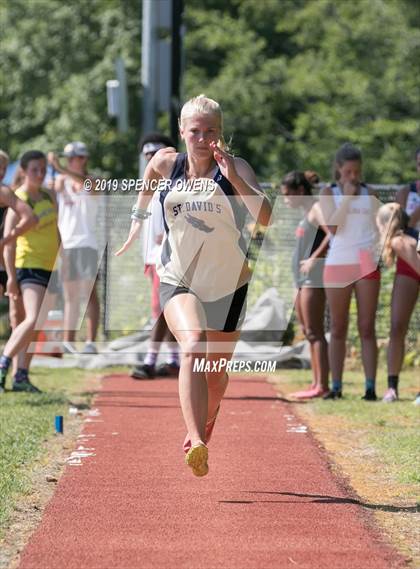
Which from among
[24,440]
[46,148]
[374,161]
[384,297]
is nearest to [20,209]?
[24,440]

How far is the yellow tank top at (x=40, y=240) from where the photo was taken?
454 inches

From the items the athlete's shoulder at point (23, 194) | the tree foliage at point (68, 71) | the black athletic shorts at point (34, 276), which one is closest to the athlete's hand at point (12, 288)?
the black athletic shorts at point (34, 276)

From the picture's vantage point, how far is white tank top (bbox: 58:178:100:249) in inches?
560

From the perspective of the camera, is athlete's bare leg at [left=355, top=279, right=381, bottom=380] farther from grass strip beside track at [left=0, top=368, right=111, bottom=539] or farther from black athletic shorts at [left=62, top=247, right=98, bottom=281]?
black athletic shorts at [left=62, top=247, right=98, bottom=281]

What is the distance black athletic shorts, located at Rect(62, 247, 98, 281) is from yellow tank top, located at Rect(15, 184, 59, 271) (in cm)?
226

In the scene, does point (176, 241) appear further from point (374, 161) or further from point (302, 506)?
point (374, 161)

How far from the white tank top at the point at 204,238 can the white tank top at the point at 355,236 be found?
455 cm

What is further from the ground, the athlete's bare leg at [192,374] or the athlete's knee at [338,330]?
the athlete's bare leg at [192,374]

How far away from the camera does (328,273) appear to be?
1150 cm

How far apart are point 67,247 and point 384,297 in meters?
4.03

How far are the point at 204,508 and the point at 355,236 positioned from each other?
17.8 feet

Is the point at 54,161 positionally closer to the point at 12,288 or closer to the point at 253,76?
the point at 12,288

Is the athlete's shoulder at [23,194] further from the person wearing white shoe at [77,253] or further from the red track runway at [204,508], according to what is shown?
the red track runway at [204,508]

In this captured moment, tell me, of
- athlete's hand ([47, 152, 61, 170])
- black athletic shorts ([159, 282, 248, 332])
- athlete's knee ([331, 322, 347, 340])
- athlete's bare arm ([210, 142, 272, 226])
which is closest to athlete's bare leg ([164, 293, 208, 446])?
black athletic shorts ([159, 282, 248, 332])
